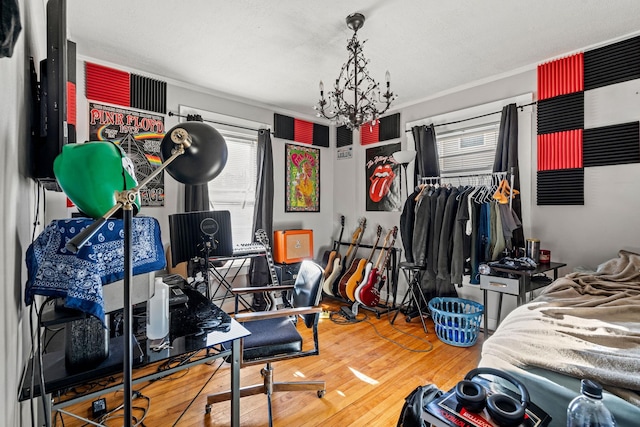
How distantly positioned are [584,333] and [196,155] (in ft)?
5.66

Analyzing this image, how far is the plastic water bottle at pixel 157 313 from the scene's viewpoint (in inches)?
48.6

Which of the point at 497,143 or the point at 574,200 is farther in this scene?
the point at 497,143

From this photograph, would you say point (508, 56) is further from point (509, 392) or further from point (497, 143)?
point (509, 392)

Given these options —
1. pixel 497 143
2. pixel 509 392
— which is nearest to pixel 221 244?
pixel 509 392

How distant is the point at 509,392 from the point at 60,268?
146 centimetres

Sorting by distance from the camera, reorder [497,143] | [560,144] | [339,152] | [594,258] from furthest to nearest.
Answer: [339,152], [497,143], [560,144], [594,258]

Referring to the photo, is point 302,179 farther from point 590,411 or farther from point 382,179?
point 590,411

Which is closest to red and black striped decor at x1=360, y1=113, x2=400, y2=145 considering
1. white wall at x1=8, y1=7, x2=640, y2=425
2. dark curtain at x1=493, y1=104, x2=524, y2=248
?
white wall at x1=8, y1=7, x2=640, y2=425

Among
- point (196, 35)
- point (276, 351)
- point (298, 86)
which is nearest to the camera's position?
point (276, 351)

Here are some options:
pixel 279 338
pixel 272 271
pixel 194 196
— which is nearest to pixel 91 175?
pixel 279 338

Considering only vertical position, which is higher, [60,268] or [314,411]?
[60,268]

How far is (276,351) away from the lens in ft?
5.67

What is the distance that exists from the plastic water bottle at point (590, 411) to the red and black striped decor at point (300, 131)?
3745mm

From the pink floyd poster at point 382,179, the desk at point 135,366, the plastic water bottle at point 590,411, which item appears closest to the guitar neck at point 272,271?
the pink floyd poster at point 382,179
